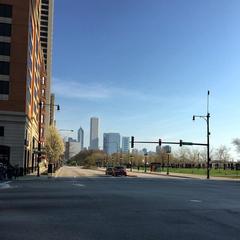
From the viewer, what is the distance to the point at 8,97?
217 ft

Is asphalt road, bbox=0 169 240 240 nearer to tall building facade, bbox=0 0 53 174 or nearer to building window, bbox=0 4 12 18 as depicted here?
tall building facade, bbox=0 0 53 174

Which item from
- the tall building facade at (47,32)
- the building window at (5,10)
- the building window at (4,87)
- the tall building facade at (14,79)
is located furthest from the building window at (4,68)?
the tall building facade at (47,32)

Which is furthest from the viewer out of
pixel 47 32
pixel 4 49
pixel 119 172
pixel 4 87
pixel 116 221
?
pixel 47 32

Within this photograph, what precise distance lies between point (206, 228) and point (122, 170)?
213ft

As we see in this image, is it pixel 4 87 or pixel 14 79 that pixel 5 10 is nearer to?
pixel 14 79

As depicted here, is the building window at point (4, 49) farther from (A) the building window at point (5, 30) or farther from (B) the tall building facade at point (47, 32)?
(B) the tall building facade at point (47, 32)

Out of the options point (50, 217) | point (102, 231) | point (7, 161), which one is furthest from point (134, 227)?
point (7, 161)

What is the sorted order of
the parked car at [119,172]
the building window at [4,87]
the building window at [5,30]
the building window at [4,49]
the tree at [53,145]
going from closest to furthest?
1. the building window at [4,87]
2. the building window at [4,49]
3. the building window at [5,30]
4. the parked car at [119,172]
5. the tree at [53,145]

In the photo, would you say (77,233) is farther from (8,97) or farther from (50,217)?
(8,97)

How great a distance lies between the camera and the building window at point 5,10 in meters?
66.5

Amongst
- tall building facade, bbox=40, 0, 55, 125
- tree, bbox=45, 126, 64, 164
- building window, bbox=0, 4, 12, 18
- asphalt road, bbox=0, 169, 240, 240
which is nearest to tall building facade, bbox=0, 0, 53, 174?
building window, bbox=0, 4, 12, 18

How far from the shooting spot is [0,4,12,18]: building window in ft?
218

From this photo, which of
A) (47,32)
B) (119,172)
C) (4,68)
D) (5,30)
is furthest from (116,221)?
(47,32)

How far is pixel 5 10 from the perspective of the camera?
6662 cm
